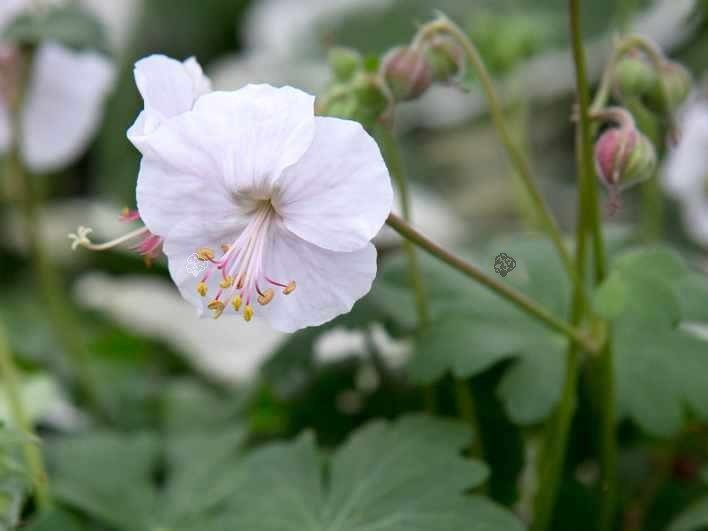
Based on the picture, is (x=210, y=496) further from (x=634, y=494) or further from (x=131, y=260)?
(x=131, y=260)

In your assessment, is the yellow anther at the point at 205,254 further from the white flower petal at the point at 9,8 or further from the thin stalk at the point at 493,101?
the white flower petal at the point at 9,8

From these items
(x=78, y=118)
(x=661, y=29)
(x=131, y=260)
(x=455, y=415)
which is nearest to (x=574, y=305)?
(x=455, y=415)

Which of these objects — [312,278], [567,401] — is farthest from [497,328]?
[312,278]

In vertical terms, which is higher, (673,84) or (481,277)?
(673,84)

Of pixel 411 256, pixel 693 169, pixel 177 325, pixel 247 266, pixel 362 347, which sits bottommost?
pixel 177 325

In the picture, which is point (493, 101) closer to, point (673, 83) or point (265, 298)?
point (673, 83)

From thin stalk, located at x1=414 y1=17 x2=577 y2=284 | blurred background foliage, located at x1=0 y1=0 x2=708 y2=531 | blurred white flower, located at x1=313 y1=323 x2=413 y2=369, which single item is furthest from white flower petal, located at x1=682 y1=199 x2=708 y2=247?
thin stalk, located at x1=414 y1=17 x2=577 y2=284
